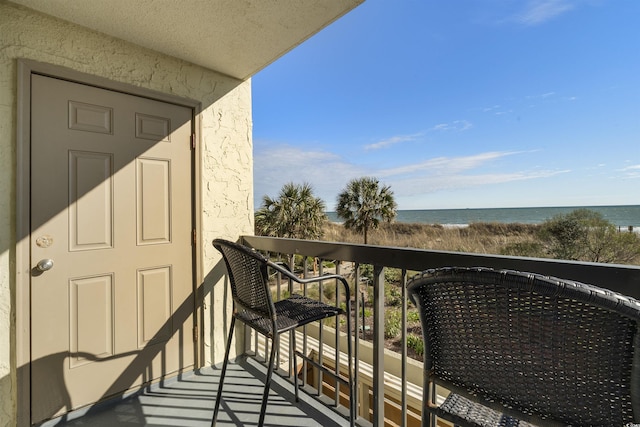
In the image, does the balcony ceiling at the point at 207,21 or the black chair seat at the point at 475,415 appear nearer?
the black chair seat at the point at 475,415

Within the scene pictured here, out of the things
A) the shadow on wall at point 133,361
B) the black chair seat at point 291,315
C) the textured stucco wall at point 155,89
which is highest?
the textured stucco wall at point 155,89

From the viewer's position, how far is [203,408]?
1.89 m

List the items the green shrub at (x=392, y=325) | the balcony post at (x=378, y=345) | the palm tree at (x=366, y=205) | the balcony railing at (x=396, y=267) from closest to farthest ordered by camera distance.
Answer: the balcony railing at (x=396, y=267) → the balcony post at (x=378, y=345) → the green shrub at (x=392, y=325) → the palm tree at (x=366, y=205)

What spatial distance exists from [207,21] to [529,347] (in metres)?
2.21

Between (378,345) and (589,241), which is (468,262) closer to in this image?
(378,345)

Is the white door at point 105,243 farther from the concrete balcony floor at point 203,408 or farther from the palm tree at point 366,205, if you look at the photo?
the palm tree at point 366,205

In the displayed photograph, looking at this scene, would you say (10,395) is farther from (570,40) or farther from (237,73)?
(570,40)

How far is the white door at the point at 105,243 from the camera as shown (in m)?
1.71

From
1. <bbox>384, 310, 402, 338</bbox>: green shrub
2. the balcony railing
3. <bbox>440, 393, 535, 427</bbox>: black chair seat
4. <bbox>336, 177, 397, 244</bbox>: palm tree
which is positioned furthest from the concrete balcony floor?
<bbox>336, 177, 397, 244</bbox>: palm tree

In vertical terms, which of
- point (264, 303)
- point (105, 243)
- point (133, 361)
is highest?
point (105, 243)

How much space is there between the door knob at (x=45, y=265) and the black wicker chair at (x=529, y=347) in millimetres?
2052

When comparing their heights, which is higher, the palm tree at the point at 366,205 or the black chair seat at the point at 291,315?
the palm tree at the point at 366,205

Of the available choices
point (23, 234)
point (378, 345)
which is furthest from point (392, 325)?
point (23, 234)

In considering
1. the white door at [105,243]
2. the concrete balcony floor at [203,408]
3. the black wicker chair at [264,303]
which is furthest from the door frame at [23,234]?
the black wicker chair at [264,303]
